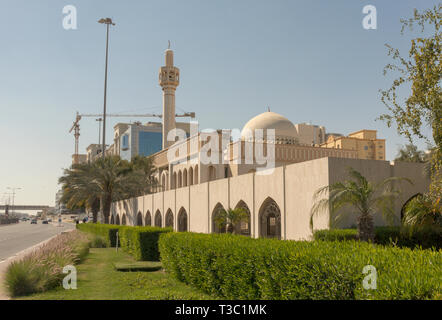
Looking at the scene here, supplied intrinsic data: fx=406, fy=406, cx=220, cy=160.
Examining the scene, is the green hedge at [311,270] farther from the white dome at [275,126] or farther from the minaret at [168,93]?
the minaret at [168,93]

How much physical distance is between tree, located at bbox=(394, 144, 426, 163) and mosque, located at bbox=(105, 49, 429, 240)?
5.04 m

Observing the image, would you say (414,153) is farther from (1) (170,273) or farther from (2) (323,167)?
(1) (170,273)

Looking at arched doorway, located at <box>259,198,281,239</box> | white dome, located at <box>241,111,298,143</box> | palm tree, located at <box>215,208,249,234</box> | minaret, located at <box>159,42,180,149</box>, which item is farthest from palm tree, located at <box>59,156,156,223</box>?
palm tree, located at <box>215,208,249,234</box>

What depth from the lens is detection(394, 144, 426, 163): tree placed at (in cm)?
3712

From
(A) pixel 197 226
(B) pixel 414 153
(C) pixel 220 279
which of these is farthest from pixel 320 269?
(B) pixel 414 153

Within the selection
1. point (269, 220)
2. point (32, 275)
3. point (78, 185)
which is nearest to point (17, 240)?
point (78, 185)

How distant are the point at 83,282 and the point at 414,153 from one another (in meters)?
34.1

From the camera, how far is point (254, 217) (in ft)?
71.8

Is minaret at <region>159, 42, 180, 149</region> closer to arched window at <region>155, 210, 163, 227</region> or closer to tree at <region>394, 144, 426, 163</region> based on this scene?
arched window at <region>155, 210, 163, 227</region>

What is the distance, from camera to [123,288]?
11.0 meters

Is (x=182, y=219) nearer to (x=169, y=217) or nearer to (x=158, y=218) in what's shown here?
(x=169, y=217)

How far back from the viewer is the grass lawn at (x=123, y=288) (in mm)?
9414

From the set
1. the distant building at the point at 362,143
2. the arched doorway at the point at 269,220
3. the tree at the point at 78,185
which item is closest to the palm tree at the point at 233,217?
the arched doorway at the point at 269,220

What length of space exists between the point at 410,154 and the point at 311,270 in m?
36.3
